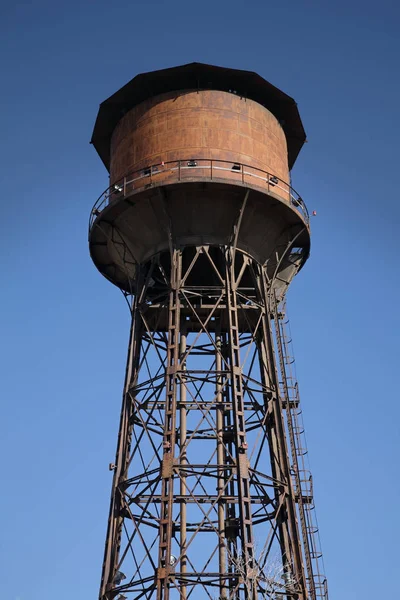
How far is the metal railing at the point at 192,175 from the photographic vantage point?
22.5 m

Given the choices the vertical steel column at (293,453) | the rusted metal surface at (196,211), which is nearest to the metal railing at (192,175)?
the rusted metal surface at (196,211)

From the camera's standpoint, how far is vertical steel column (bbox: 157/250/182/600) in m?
18.4

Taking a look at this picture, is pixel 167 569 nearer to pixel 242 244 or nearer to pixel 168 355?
pixel 168 355

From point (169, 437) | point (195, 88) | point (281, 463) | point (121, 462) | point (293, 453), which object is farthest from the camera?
point (293, 453)

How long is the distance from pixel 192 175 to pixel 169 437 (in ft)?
23.3

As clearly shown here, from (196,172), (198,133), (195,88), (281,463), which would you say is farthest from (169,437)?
(195,88)

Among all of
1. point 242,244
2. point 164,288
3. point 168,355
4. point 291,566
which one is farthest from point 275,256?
point 291,566

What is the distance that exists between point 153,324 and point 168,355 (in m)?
4.03

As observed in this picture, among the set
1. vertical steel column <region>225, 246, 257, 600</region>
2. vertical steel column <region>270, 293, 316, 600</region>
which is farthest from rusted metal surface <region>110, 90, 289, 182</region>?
vertical steel column <region>270, 293, 316, 600</region>

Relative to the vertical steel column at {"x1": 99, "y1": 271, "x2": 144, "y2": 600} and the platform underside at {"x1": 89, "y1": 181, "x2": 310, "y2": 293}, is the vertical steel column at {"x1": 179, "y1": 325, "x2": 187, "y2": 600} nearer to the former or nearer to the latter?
the vertical steel column at {"x1": 99, "y1": 271, "x2": 144, "y2": 600}

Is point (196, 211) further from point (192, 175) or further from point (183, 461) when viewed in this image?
point (183, 461)

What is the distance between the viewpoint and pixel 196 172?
22.5 meters

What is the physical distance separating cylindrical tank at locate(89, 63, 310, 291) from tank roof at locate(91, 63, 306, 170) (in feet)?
0.10

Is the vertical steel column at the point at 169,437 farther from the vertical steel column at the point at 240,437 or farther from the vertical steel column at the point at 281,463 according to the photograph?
the vertical steel column at the point at 281,463
